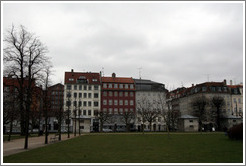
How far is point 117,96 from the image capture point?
9519cm

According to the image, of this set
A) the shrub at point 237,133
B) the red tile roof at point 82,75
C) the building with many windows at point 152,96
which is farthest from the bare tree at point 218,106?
the shrub at point 237,133

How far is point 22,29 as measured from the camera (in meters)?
34.0

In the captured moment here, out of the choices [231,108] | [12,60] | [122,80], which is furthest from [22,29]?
[231,108]

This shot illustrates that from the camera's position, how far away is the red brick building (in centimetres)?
9375

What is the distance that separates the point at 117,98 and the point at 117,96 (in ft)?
2.40

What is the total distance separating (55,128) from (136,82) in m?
32.2

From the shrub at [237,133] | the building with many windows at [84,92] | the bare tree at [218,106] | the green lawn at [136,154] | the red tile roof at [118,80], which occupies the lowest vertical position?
the green lawn at [136,154]

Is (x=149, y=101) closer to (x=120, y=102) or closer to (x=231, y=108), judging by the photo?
(x=120, y=102)

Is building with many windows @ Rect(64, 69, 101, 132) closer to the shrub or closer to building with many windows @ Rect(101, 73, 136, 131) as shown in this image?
building with many windows @ Rect(101, 73, 136, 131)

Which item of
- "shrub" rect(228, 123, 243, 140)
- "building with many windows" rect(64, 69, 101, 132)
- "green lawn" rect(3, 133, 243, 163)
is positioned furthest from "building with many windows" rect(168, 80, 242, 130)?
"green lawn" rect(3, 133, 243, 163)

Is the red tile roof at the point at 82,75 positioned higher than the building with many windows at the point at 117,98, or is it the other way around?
the red tile roof at the point at 82,75

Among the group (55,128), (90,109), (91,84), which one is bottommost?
(55,128)

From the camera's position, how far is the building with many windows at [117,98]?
91.8 metres

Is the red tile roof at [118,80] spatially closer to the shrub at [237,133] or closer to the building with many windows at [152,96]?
the building with many windows at [152,96]
